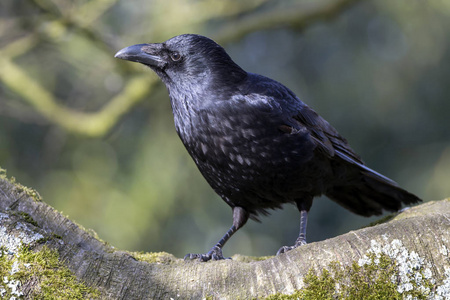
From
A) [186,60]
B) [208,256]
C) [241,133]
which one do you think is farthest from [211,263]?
[186,60]

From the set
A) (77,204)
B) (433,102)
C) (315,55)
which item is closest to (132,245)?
(77,204)

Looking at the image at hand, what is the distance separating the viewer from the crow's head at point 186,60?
151 inches

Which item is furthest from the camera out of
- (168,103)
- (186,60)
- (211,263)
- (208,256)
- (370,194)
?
(168,103)

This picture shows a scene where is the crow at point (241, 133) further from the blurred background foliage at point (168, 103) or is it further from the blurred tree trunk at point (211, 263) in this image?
the blurred background foliage at point (168, 103)

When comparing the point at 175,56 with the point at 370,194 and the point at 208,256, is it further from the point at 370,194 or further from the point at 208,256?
the point at 370,194

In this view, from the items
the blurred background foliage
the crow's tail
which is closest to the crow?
the crow's tail

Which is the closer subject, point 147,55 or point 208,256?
point 208,256

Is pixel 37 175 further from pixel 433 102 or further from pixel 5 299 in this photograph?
pixel 433 102

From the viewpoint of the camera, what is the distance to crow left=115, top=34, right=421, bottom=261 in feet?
11.7

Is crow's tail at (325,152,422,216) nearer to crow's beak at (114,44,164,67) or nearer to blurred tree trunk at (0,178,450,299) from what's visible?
crow's beak at (114,44,164,67)

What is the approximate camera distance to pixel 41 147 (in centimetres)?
813

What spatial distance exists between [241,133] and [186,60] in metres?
0.76

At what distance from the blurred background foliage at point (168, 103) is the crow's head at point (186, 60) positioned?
88.6 inches

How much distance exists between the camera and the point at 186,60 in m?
3.90
